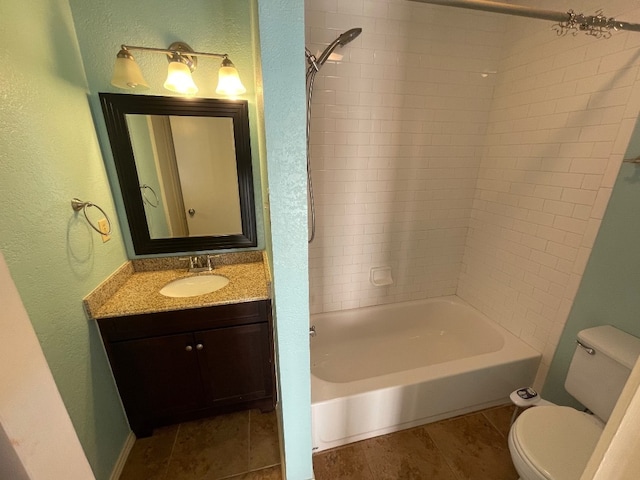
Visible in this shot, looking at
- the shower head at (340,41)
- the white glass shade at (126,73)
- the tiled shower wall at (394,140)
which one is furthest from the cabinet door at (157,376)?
the shower head at (340,41)

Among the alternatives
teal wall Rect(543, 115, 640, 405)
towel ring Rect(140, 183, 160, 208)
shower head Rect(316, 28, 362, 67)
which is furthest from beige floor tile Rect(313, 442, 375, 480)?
shower head Rect(316, 28, 362, 67)

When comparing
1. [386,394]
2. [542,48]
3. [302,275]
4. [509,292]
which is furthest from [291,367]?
[542,48]

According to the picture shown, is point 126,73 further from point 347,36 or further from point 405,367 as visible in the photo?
point 405,367

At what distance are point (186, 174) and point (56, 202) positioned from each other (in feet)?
1.99

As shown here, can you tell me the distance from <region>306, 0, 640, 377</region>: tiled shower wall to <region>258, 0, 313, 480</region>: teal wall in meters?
0.98

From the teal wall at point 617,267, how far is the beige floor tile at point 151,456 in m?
2.23

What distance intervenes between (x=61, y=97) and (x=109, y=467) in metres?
1.70

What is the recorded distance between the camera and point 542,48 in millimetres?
1485

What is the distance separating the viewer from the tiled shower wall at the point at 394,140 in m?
1.59

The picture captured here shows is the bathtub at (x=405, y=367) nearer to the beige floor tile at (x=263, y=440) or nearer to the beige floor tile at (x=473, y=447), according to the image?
the beige floor tile at (x=473, y=447)

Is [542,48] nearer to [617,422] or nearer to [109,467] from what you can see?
[617,422]

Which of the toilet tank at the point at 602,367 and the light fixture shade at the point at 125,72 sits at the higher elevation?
the light fixture shade at the point at 125,72

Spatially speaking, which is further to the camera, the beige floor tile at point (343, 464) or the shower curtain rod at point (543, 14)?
the beige floor tile at point (343, 464)

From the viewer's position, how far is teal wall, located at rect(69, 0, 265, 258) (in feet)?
4.07
